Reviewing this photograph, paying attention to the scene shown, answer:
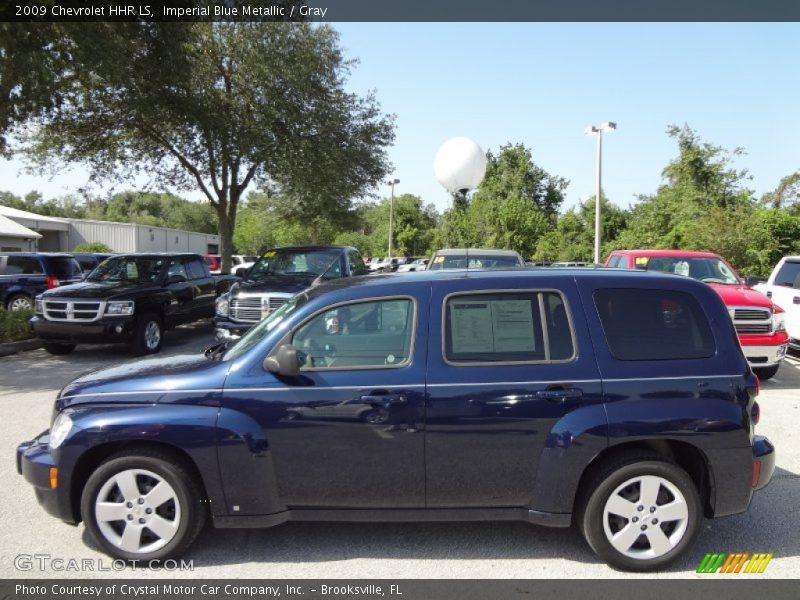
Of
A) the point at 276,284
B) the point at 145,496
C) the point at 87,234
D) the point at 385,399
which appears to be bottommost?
the point at 145,496

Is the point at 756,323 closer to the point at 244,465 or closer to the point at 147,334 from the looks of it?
the point at 244,465

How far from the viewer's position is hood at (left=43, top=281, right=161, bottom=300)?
10.3 metres

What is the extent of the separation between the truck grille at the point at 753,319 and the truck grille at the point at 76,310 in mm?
9903

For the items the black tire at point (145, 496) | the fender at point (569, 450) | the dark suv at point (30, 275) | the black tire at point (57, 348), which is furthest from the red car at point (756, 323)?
the dark suv at point (30, 275)

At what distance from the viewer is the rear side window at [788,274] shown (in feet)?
37.9

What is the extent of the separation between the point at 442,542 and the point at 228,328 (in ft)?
21.6

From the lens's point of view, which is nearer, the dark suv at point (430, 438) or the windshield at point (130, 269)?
the dark suv at point (430, 438)

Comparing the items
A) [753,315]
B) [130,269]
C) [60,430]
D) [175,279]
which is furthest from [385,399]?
[130,269]

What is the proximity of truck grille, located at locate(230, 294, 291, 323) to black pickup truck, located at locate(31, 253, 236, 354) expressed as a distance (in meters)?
2.11

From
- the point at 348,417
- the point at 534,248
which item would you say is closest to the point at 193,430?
the point at 348,417

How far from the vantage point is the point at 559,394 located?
349 cm

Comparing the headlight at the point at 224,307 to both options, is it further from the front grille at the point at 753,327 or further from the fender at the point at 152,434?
the front grille at the point at 753,327
